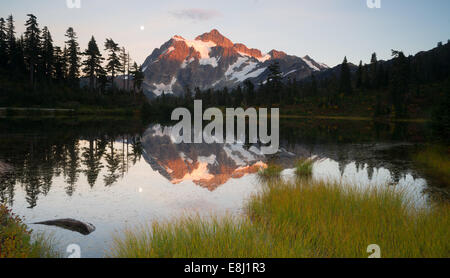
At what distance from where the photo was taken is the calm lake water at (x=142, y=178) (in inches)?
401

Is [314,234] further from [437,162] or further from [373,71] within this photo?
[373,71]

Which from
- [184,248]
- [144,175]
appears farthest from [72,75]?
[184,248]

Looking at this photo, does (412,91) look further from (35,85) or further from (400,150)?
(35,85)

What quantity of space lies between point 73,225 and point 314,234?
22.4ft

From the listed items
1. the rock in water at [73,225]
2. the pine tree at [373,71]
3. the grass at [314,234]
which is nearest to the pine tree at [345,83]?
the pine tree at [373,71]

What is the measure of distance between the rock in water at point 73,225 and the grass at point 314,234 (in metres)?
1.62

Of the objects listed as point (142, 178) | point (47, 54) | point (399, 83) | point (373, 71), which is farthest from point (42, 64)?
point (373, 71)

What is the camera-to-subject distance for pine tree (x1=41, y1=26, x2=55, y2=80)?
255 feet

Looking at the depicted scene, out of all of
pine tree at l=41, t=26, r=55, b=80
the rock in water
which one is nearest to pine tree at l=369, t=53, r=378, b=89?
pine tree at l=41, t=26, r=55, b=80

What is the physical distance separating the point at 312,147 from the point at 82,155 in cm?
1996

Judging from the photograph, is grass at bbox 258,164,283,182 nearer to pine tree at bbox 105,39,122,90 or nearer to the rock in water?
the rock in water

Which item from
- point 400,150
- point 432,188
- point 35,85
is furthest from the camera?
point 35,85
